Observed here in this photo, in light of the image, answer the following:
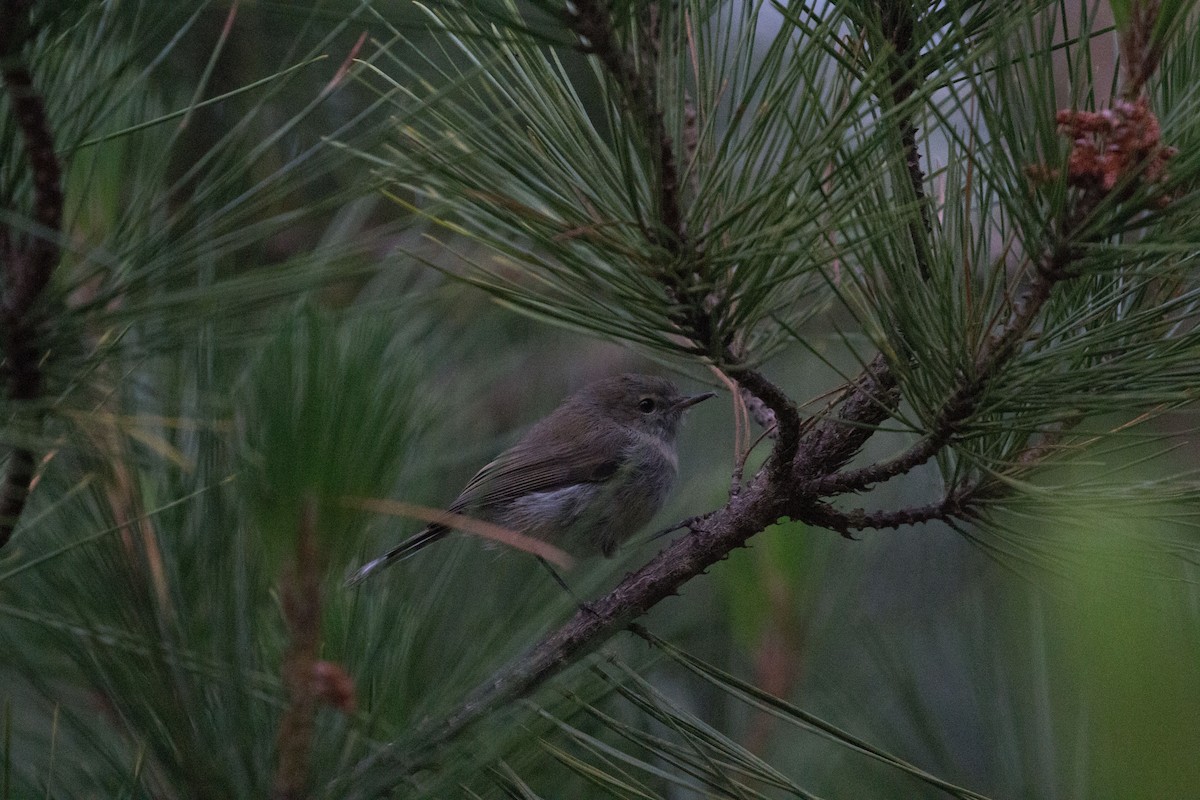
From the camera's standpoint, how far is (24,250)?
1217mm

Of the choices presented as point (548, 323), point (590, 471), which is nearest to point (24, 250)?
point (548, 323)

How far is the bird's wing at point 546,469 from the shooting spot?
395 centimetres

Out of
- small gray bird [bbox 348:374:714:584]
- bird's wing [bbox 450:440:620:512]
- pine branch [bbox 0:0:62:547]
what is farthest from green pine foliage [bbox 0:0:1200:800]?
bird's wing [bbox 450:440:620:512]

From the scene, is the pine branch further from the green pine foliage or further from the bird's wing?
the bird's wing

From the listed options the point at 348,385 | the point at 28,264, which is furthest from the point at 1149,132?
the point at 28,264

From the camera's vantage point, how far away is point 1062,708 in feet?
3.40

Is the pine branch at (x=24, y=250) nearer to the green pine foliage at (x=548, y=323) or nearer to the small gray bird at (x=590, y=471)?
the green pine foliage at (x=548, y=323)

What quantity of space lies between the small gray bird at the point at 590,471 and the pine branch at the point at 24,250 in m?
2.13

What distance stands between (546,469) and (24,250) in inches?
113

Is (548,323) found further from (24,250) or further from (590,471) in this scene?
(590,471)

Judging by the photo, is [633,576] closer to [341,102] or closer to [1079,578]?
[1079,578]

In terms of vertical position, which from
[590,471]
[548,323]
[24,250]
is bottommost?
[590,471]

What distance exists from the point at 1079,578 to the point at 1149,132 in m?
0.61

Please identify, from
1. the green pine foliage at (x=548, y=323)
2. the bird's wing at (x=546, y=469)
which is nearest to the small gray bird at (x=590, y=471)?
the bird's wing at (x=546, y=469)
